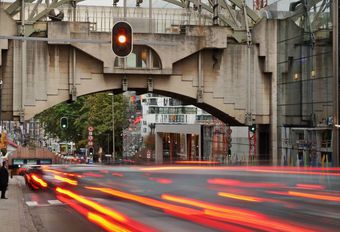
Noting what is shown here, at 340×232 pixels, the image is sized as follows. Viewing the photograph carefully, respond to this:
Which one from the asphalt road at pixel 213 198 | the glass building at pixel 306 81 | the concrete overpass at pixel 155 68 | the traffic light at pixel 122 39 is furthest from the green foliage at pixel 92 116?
the asphalt road at pixel 213 198

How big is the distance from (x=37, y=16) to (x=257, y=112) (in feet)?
40.2

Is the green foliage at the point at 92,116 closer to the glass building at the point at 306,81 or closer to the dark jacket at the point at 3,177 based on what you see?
the glass building at the point at 306,81

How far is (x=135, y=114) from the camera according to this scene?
110625mm

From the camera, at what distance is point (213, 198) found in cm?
853

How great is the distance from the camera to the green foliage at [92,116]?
8856cm

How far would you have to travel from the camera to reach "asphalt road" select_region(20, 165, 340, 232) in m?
6.45

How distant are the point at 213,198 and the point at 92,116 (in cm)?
8086

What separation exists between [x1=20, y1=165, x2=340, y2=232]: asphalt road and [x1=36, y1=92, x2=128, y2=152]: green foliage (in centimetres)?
7300

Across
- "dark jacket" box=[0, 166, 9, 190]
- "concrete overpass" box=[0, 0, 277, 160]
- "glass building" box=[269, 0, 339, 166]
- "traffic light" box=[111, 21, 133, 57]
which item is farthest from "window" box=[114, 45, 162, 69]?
"traffic light" box=[111, 21, 133, 57]

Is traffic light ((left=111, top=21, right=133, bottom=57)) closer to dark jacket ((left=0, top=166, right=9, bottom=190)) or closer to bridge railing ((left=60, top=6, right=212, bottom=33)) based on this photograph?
dark jacket ((left=0, top=166, right=9, bottom=190))

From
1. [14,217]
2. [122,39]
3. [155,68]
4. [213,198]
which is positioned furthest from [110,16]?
[213,198]

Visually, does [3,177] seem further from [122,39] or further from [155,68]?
[122,39]

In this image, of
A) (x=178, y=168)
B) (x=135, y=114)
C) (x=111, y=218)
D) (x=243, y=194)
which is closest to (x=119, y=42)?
(x=111, y=218)

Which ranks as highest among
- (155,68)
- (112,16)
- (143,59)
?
(112,16)
